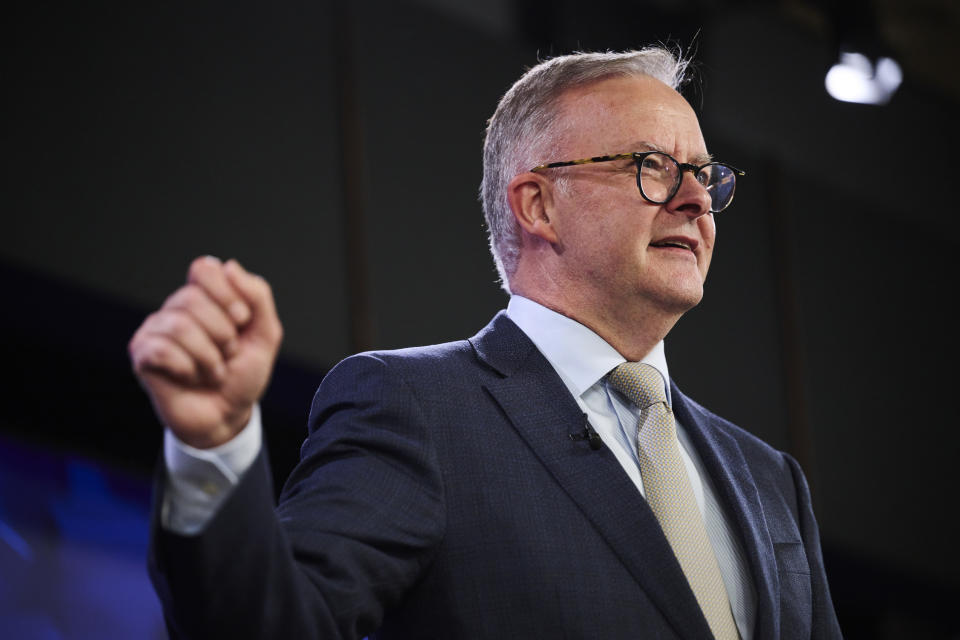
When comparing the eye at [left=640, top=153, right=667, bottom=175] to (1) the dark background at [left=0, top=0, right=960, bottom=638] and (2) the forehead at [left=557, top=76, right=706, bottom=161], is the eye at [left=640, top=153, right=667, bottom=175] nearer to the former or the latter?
(2) the forehead at [left=557, top=76, right=706, bottom=161]

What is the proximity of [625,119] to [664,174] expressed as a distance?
4.0 inches

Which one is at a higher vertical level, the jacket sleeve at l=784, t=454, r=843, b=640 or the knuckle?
the knuckle

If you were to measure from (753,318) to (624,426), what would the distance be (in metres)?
2.95

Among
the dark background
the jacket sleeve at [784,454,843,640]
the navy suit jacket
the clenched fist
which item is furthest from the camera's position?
the dark background

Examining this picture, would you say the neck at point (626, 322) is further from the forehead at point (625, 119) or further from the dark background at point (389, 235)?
the dark background at point (389, 235)

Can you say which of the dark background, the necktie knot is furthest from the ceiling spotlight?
the necktie knot

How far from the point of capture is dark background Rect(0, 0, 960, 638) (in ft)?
9.46

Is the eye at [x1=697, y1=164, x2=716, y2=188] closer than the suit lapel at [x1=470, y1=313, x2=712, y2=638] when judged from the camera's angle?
No

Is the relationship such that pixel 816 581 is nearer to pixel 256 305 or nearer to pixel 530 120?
pixel 530 120

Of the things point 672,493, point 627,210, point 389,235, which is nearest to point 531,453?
point 672,493

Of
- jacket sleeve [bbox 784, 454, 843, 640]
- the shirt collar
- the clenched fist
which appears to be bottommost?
jacket sleeve [bbox 784, 454, 843, 640]

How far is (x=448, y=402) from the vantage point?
1384 millimetres

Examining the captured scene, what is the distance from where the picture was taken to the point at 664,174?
5.37 ft

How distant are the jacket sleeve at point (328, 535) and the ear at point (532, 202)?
1.41 ft
